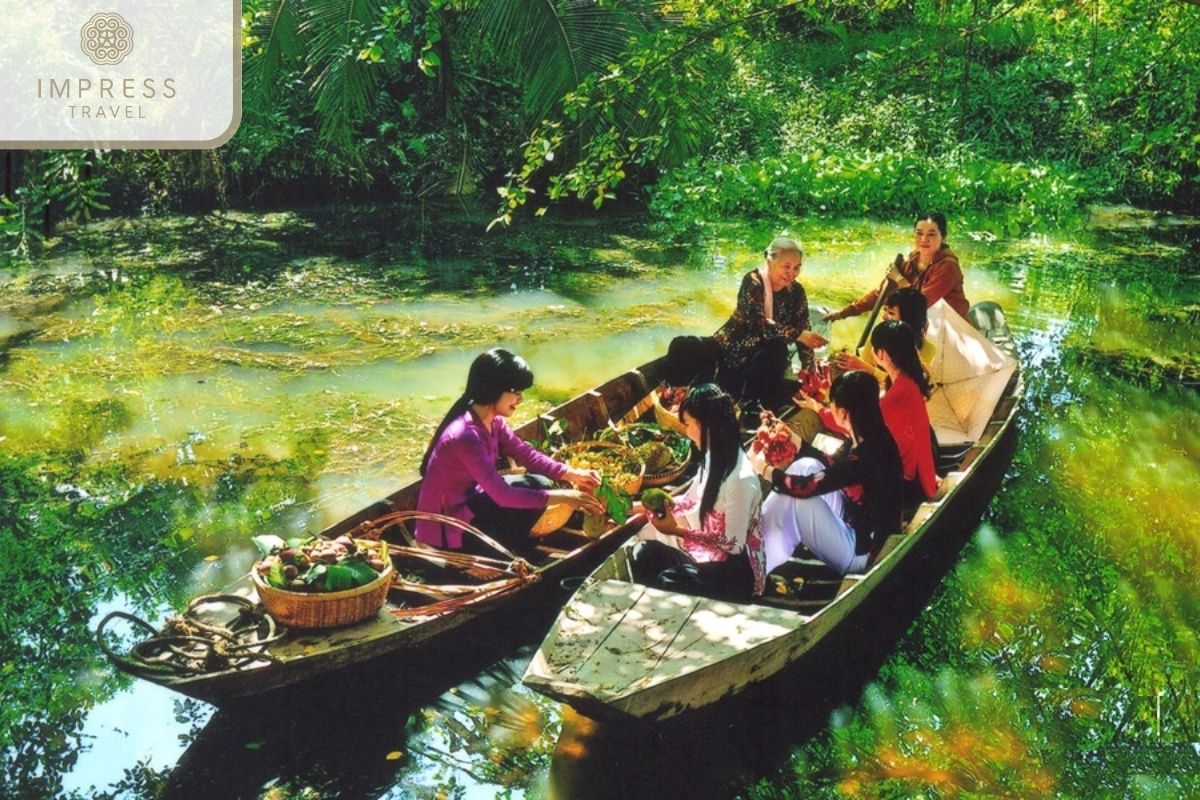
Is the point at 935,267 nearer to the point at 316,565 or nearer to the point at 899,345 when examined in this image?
the point at 899,345

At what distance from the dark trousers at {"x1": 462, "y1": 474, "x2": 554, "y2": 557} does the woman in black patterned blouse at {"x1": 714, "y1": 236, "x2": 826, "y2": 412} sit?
200cm

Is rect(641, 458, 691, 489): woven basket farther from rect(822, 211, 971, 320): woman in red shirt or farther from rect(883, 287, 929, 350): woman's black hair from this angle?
rect(822, 211, 971, 320): woman in red shirt

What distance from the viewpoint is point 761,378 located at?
275 inches

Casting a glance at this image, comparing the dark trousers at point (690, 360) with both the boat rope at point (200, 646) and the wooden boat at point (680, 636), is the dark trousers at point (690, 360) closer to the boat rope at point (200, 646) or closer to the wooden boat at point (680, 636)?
the wooden boat at point (680, 636)

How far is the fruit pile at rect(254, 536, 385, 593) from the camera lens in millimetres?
4160

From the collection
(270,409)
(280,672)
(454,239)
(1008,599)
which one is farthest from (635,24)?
(280,672)

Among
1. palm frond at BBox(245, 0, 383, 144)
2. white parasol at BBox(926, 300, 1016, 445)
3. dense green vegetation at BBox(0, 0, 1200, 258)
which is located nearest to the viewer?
white parasol at BBox(926, 300, 1016, 445)

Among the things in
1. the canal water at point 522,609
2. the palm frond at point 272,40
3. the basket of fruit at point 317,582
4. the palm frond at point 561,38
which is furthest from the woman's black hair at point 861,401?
the palm frond at point 272,40

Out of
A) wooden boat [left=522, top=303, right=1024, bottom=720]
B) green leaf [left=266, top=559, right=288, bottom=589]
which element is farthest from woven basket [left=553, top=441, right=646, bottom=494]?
green leaf [left=266, top=559, right=288, bottom=589]

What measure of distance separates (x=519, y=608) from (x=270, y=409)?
385 cm

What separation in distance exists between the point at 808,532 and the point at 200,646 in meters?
2.52

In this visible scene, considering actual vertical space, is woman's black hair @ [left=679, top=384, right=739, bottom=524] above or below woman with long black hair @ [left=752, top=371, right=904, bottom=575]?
above

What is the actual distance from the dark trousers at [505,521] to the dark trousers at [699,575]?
28.7 inches

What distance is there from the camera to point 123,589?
18.8ft
